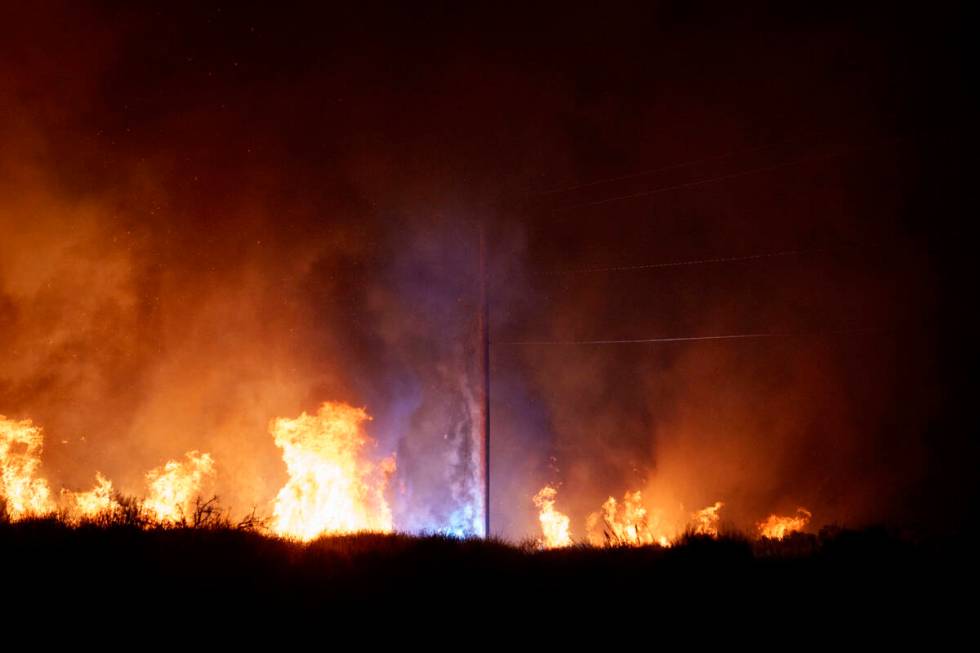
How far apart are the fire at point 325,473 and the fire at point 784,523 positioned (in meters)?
10.4

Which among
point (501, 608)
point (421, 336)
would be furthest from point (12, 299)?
point (501, 608)

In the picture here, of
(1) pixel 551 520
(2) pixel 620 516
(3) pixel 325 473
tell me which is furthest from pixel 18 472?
(2) pixel 620 516

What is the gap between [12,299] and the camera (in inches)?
774

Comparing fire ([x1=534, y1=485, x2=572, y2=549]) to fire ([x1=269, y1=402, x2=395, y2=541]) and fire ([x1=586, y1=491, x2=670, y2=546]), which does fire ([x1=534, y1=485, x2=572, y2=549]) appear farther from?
fire ([x1=269, y1=402, x2=395, y2=541])

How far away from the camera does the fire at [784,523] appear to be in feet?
57.5

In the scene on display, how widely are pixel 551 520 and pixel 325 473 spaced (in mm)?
8805

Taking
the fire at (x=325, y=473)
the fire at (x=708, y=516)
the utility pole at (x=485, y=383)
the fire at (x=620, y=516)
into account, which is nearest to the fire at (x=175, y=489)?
the fire at (x=325, y=473)

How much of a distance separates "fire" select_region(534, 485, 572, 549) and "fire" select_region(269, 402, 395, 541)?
5.06 meters

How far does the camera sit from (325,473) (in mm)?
16844

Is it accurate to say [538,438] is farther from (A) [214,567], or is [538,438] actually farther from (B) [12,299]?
(A) [214,567]

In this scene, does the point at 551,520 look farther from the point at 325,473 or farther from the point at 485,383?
the point at 325,473

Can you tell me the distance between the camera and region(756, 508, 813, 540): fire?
17.5 m

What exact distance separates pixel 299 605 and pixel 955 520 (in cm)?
1799

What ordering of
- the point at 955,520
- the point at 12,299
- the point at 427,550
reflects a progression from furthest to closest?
the point at 12,299 < the point at 955,520 < the point at 427,550
